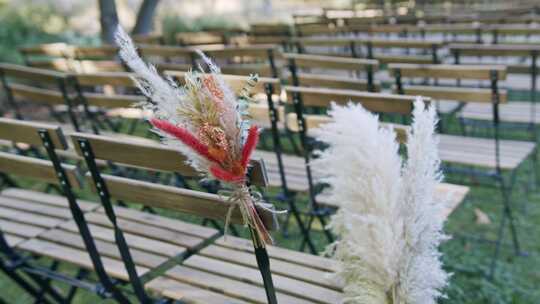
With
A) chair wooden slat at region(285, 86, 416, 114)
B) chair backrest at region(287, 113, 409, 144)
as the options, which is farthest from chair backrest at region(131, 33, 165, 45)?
chair wooden slat at region(285, 86, 416, 114)

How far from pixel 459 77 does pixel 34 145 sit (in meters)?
2.03

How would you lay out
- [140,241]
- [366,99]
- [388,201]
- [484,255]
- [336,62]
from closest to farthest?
[388,201] → [366,99] → [140,241] → [484,255] → [336,62]

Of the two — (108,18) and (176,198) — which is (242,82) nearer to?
(176,198)

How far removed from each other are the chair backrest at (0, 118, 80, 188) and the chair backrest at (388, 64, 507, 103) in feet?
5.51

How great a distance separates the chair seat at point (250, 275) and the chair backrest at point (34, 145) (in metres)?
0.56

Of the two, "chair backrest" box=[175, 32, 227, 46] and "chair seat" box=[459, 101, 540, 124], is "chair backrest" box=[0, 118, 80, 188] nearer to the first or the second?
"chair seat" box=[459, 101, 540, 124]

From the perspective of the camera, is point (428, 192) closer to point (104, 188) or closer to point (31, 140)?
point (104, 188)

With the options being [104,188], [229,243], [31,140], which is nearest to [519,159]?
[229,243]

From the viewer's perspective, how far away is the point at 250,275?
6.81ft

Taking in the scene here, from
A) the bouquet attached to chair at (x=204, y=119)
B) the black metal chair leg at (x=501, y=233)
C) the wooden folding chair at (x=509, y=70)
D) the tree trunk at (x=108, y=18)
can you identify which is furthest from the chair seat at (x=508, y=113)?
the tree trunk at (x=108, y=18)

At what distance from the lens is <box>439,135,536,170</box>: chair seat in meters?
2.88

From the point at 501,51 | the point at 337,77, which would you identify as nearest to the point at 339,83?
the point at 337,77

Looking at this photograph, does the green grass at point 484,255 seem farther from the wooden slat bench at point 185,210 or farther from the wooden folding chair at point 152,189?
the wooden folding chair at point 152,189

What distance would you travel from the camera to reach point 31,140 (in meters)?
2.16
